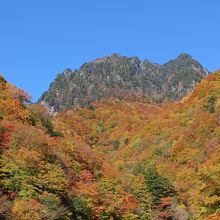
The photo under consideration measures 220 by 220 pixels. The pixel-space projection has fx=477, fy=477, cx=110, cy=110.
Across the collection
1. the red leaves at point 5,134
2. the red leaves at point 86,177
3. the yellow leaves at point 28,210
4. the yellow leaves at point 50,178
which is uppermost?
the red leaves at point 86,177

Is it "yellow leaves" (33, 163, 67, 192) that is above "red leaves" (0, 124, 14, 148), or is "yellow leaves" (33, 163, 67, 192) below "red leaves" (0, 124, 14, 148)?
below

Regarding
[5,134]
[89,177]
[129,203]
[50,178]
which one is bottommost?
[50,178]

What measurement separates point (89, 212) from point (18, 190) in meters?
11.5

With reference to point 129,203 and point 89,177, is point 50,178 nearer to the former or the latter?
point 89,177

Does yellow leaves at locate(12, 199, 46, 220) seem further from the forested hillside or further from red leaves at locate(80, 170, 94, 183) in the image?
red leaves at locate(80, 170, 94, 183)

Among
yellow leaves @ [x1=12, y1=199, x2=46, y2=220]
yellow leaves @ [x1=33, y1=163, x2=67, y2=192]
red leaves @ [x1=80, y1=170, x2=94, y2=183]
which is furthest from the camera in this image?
red leaves @ [x1=80, y1=170, x2=94, y2=183]

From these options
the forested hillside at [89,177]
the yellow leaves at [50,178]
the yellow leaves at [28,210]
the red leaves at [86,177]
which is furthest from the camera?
the red leaves at [86,177]

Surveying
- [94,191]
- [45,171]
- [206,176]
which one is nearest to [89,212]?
[94,191]

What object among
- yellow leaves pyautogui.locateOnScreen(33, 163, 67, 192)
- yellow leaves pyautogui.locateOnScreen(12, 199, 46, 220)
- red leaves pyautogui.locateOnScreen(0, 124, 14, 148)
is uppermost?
red leaves pyautogui.locateOnScreen(0, 124, 14, 148)

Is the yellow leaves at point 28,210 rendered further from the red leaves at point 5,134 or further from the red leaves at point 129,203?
the red leaves at point 129,203

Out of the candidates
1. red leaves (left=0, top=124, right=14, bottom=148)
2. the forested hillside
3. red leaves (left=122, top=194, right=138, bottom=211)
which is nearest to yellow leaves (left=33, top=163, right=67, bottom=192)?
the forested hillside

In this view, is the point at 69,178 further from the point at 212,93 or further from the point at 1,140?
the point at 212,93

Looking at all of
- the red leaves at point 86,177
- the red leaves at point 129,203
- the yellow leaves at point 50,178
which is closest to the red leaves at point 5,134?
the yellow leaves at point 50,178

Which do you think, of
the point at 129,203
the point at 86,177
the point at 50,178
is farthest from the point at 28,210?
the point at 129,203
